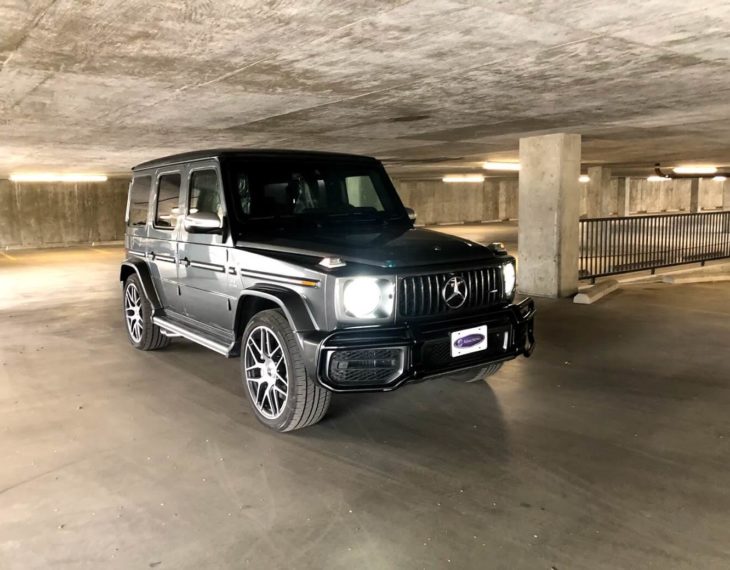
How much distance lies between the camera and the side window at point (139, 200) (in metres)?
6.14

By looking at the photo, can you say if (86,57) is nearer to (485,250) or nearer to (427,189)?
(485,250)

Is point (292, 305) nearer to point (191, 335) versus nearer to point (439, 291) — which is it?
point (439, 291)

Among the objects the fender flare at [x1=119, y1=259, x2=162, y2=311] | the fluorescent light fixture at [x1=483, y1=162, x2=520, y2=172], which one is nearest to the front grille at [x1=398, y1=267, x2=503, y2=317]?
the fender flare at [x1=119, y1=259, x2=162, y2=311]

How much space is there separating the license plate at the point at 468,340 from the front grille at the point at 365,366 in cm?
44

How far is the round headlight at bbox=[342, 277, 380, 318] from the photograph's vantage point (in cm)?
373

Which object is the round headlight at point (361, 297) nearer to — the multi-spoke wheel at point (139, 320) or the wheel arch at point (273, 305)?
the wheel arch at point (273, 305)

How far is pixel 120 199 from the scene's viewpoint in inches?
925

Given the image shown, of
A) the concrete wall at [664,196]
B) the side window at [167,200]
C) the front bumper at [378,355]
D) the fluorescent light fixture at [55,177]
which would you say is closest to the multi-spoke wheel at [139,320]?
the side window at [167,200]

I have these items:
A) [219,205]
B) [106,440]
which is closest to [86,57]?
[219,205]

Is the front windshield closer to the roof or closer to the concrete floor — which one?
the roof

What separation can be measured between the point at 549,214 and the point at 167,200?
6493 mm

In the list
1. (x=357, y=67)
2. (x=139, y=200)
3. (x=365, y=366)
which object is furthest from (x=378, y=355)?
(x=139, y=200)

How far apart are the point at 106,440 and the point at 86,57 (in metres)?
2.96

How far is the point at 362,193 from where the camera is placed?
16.9ft
